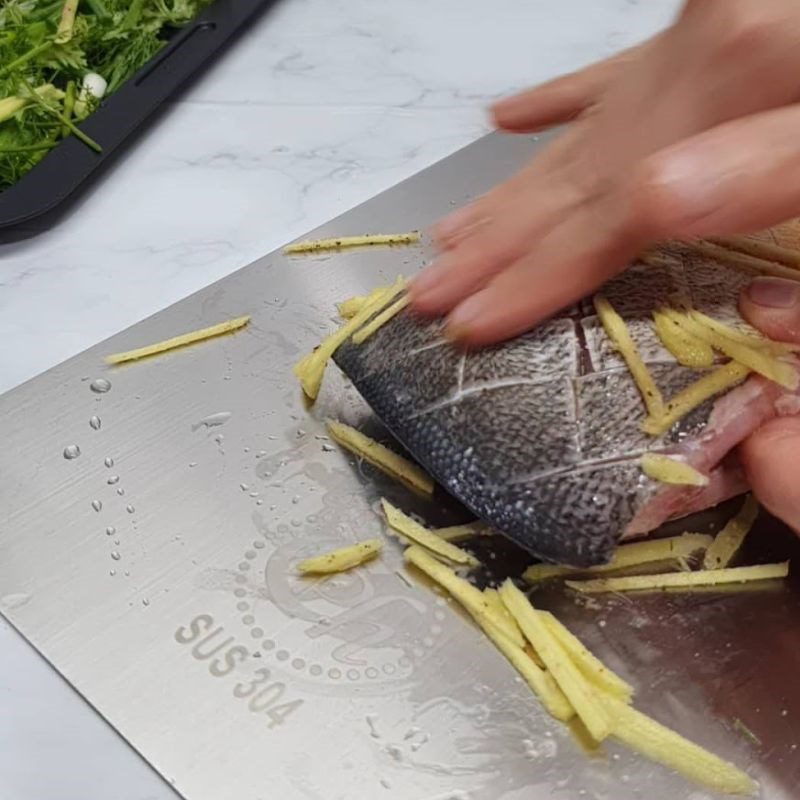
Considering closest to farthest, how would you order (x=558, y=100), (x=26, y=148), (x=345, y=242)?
(x=558, y=100)
(x=345, y=242)
(x=26, y=148)

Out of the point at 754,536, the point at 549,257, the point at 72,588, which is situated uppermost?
the point at 549,257

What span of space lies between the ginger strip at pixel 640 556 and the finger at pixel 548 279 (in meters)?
0.20

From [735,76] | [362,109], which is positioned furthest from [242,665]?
[362,109]

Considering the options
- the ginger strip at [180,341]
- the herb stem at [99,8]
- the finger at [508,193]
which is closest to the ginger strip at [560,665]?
the finger at [508,193]

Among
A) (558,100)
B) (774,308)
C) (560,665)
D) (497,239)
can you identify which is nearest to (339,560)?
(560,665)

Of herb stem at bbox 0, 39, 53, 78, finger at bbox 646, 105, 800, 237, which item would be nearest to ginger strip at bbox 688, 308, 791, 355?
finger at bbox 646, 105, 800, 237

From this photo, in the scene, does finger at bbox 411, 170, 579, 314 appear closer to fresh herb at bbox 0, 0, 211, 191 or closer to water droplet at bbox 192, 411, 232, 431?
water droplet at bbox 192, 411, 232, 431

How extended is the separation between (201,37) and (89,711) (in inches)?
48.6

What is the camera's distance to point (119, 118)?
5.53ft

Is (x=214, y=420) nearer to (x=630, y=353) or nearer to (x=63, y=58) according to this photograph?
(x=630, y=353)

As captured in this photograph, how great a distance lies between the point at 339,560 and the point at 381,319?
23cm

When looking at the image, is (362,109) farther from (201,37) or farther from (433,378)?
(433,378)

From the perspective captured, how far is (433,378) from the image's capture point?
3.39 feet

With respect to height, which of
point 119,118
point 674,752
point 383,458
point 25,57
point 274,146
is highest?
point 25,57
